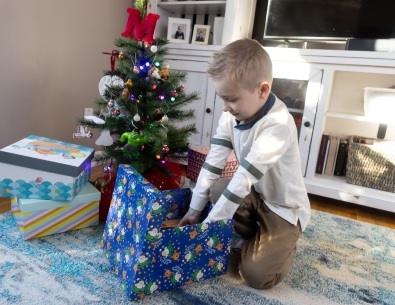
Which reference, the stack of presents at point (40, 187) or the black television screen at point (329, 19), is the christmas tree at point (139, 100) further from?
the black television screen at point (329, 19)

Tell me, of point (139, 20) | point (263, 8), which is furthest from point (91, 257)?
point (263, 8)

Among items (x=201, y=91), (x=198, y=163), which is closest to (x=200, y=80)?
(x=201, y=91)

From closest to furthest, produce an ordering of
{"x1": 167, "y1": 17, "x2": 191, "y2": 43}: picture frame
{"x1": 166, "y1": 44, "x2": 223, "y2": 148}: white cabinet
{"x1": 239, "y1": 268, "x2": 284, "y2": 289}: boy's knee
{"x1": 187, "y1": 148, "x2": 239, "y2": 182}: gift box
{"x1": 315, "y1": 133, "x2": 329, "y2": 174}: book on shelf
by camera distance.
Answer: {"x1": 239, "y1": 268, "x2": 284, "y2": 289}: boy's knee, {"x1": 187, "y1": 148, "x2": 239, "y2": 182}: gift box, {"x1": 315, "y1": 133, "x2": 329, "y2": 174}: book on shelf, {"x1": 166, "y1": 44, "x2": 223, "y2": 148}: white cabinet, {"x1": 167, "y1": 17, "x2": 191, "y2": 43}: picture frame

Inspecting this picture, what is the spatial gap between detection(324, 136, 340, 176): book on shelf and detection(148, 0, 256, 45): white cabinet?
756 mm

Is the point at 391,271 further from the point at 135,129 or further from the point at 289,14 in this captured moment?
the point at 289,14

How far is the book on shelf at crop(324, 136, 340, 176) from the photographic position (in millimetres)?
1692

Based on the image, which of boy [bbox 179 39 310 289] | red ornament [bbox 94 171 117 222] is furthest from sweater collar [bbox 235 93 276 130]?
red ornament [bbox 94 171 117 222]

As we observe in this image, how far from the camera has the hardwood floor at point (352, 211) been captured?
1.47 m

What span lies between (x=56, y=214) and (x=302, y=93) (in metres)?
1.24

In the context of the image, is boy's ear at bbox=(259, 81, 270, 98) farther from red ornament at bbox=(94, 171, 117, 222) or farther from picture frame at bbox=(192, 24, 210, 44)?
picture frame at bbox=(192, 24, 210, 44)

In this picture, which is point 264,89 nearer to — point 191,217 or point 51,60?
point 191,217

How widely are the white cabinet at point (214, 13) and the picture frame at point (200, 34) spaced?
11 cm

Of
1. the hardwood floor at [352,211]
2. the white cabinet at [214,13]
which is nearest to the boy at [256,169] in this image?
the hardwood floor at [352,211]

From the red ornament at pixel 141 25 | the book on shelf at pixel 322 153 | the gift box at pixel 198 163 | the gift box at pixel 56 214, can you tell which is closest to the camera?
the gift box at pixel 56 214
